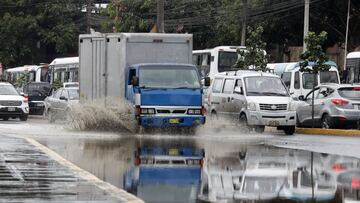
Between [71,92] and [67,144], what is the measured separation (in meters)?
13.0

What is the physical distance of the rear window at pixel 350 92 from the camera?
26812 millimetres

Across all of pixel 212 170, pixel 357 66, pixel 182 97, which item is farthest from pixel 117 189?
pixel 357 66

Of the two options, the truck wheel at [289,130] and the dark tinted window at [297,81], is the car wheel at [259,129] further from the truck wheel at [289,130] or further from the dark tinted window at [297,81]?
the dark tinted window at [297,81]

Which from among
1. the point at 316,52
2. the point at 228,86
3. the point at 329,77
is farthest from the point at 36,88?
the point at 316,52

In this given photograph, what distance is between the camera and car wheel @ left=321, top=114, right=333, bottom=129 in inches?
1069

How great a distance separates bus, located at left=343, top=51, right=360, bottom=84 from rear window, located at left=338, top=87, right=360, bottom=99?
11.6 metres

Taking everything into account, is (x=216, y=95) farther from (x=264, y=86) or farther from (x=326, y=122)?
(x=326, y=122)

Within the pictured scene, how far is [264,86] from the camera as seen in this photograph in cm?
2698

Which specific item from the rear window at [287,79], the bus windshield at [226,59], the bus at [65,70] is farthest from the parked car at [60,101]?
the bus at [65,70]

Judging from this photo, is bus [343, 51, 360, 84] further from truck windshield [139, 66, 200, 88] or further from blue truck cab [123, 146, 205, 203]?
blue truck cab [123, 146, 205, 203]

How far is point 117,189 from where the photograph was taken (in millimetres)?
11914

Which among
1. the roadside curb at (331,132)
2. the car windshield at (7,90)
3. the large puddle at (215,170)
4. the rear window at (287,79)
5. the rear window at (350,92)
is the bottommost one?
the roadside curb at (331,132)

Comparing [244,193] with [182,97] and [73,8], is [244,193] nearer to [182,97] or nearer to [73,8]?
[182,97]

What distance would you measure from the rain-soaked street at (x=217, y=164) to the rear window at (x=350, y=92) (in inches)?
95.4
